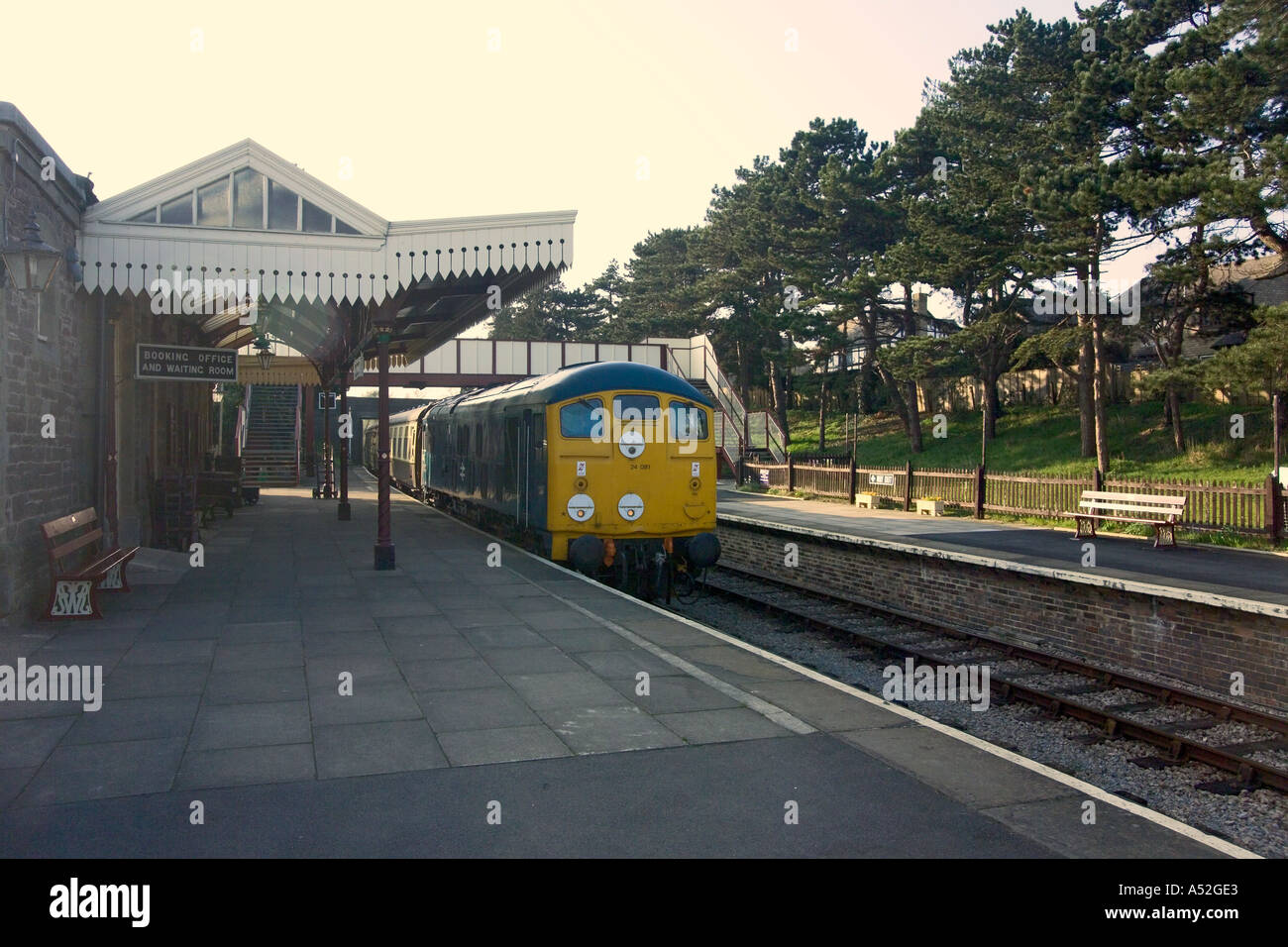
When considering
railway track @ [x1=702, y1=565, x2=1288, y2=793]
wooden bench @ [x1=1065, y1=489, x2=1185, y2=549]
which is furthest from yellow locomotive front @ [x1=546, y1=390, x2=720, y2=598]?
wooden bench @ [x1=1065, y1=489, x2=1185, y2=549]

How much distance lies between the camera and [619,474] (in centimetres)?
1298

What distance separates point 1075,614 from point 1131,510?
6546 mm

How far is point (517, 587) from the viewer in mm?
12039

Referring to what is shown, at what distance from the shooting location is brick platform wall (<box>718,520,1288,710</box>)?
9.27m

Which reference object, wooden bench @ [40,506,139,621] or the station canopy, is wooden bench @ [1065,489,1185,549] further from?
wooden bench @ [40,506,139,621]

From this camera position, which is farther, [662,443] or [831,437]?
[831,437]

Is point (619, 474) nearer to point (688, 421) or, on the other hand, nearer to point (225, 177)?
point (688, 421)

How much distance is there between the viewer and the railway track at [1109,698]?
24.8 feet

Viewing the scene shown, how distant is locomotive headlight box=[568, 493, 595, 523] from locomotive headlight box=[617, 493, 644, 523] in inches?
15.0
